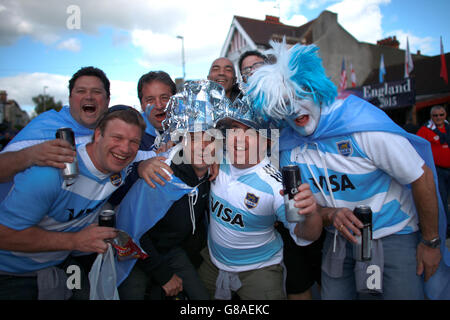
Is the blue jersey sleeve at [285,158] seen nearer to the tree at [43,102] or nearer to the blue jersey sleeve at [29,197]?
the blue jersey sleeve at [29,197]

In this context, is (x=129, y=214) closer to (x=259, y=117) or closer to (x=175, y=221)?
(x=175, y=221)

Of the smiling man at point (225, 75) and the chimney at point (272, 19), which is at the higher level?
the chimney at point (272, 19)

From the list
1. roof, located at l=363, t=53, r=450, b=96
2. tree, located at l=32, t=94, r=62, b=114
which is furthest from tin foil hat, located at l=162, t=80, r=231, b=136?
tree, located at l=32, t=94, r=62, b=114

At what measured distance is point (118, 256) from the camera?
225 centimetres

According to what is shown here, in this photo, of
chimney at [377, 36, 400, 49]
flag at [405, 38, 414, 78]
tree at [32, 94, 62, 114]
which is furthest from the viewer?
tree at [32, 94, 62, 114]

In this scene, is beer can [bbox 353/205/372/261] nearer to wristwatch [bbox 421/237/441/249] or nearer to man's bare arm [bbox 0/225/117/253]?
wristwatch [bbox 421/237/441/249]

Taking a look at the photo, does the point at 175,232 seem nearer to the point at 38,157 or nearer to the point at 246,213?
the point at 246,213

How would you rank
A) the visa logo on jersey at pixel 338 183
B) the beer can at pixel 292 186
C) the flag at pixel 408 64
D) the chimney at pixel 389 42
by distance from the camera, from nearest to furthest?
1. the beer can at pixel 292 186
2. the visa logo on jersey at pixel 338 183
3. the flag at pixel 408 64
4. the chimney at pixel 389 42

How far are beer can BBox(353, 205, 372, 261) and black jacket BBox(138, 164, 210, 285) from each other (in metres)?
1.22

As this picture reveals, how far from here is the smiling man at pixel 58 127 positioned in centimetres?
183

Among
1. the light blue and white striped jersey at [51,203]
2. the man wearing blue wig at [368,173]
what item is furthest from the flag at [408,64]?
the light blue and white striped jersey at [51,203]

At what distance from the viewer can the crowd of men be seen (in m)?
1.93

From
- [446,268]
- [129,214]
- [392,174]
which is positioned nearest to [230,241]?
[129,214]

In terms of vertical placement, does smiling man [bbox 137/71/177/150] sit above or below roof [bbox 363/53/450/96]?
below
